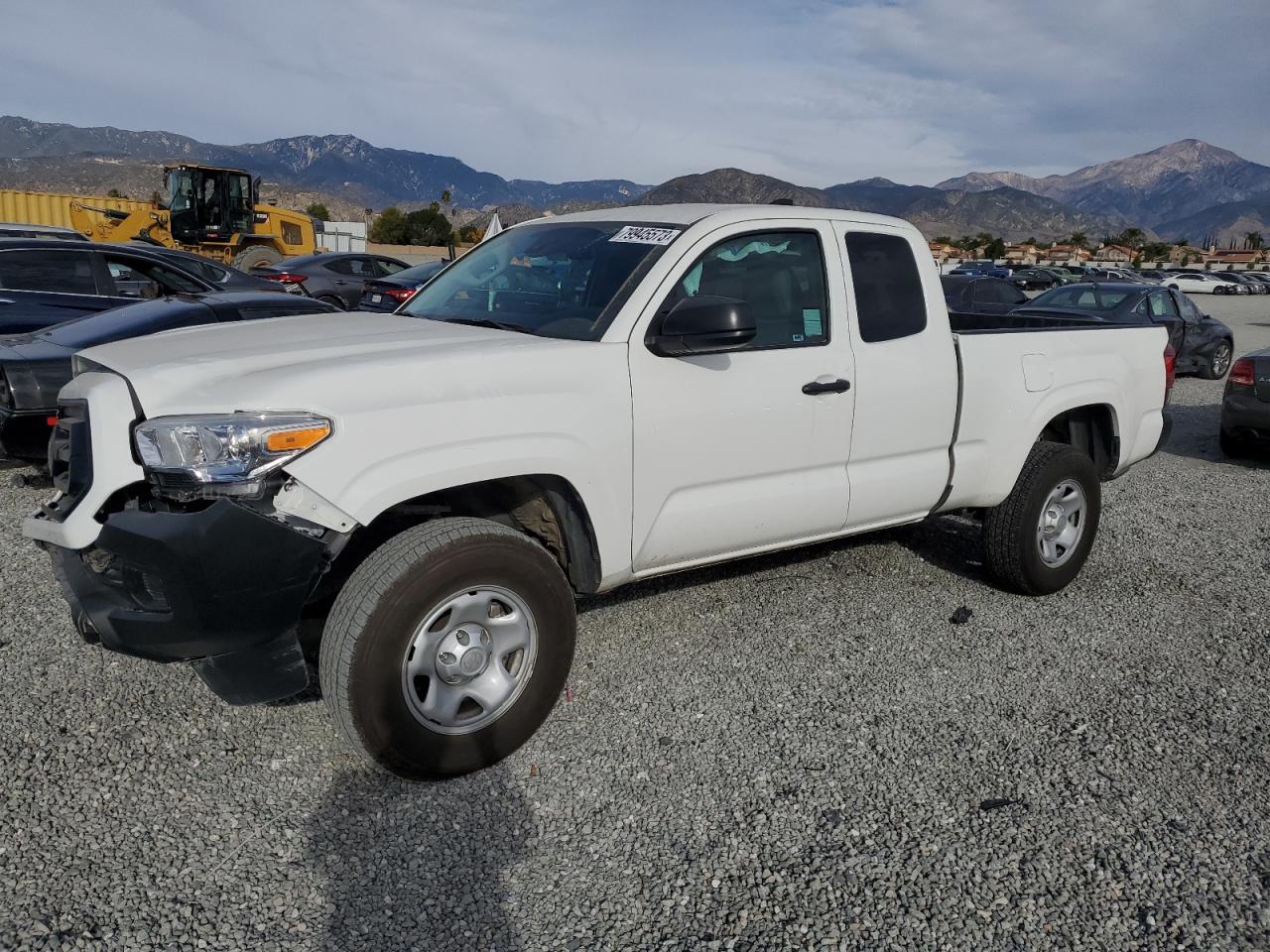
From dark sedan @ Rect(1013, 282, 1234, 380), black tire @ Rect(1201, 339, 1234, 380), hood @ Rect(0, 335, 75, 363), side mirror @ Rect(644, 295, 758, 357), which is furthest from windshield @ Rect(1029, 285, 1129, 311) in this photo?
hood @ Rect(0, 335, 75, 363)

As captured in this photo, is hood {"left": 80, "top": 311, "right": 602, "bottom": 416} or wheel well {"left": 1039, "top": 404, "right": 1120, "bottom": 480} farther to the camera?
wheel well {"left": 1039, "top": 404, "right": 1120, "bottom": 480}

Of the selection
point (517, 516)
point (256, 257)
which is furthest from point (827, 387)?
point (256, 257)

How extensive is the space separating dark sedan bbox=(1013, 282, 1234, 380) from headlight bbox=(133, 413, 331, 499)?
12587 mm

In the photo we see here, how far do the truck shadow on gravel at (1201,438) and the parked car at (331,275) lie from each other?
1228cm

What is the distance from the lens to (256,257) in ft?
70.8

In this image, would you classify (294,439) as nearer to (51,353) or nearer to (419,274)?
(51,353)

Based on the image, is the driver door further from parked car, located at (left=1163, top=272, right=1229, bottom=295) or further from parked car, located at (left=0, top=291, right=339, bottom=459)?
parked car, located at (left=1163, top=272, right=1229, bottom=295)

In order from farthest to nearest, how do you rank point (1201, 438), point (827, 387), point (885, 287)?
point (1201, 438)
point (885, 287)
point (827, 387)

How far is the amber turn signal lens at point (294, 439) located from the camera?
265 centimetres

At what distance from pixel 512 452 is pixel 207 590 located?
96 centimetres

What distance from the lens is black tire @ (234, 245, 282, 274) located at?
69.9ft

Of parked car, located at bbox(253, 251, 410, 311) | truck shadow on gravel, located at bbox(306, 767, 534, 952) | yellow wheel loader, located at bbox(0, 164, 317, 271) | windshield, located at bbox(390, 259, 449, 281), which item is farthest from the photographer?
yellow wheel loader, located at bbox(0, 164, 317, 271)

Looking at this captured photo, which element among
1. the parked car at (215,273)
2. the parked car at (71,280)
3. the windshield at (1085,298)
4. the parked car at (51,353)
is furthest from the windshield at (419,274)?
the windshield at (1085,298)

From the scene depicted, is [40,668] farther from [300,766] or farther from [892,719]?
[892,719]
